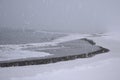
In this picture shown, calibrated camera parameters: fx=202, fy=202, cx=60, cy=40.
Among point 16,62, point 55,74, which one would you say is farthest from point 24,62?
point 55,74

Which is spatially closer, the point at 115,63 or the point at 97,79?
the point at 97,79

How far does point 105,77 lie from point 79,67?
77.8 inches

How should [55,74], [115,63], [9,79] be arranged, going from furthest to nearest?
[115,63], [55,74], [9,79]

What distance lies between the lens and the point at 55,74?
977cm

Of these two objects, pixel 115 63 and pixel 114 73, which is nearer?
pixel 114 73

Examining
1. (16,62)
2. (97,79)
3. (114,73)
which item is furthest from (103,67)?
(16,62)

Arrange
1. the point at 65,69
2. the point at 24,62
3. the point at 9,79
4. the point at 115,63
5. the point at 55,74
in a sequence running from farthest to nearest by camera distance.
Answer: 1. the point at 24,62
2. the point at 115,63
3. the point at 65,69
4. the point at 55,74
5. the point at 9,79

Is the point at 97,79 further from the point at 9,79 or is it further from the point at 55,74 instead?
the point at 9,79

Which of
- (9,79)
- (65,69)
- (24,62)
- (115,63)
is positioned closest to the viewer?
(9,79)

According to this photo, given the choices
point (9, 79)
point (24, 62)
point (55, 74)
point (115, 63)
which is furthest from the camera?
point (24, 62)

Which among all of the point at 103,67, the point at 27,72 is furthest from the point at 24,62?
the point at 103,67

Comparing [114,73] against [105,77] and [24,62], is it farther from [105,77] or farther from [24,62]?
[24,62]

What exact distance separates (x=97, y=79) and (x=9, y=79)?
396cm

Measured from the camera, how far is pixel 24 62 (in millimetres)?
14078
